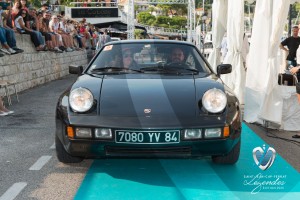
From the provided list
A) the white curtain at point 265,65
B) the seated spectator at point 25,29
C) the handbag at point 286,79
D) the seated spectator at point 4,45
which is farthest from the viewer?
the seated spectator at point 25,29

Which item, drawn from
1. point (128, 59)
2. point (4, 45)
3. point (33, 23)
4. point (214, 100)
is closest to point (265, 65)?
point (128, 59)

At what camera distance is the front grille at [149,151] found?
3889mm

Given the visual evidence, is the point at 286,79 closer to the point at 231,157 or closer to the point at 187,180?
the point at 231,157

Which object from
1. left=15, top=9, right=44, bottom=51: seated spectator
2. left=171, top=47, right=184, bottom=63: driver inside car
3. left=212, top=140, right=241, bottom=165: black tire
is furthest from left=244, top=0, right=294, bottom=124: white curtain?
left=15, top=9, right=44, bottom=51: seated spectator

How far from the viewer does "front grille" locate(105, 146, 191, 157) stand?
389cm

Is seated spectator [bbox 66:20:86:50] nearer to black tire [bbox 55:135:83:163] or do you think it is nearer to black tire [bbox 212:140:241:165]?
black tire [bbox 55:135:83:163]

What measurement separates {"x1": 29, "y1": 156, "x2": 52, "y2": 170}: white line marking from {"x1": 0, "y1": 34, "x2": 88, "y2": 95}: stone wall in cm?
598

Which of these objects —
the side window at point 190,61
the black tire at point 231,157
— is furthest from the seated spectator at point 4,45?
the black tire at point 231,157

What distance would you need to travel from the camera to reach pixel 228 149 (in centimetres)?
411

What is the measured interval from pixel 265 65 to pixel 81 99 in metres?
3.99

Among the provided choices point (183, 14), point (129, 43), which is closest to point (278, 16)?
point (129, 43)

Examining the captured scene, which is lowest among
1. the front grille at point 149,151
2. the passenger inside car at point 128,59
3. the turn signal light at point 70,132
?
the front grille at point 149,151

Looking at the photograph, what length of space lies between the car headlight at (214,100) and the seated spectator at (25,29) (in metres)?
10.3

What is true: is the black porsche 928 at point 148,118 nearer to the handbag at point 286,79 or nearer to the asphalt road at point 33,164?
the asphalt road at point 33,164
